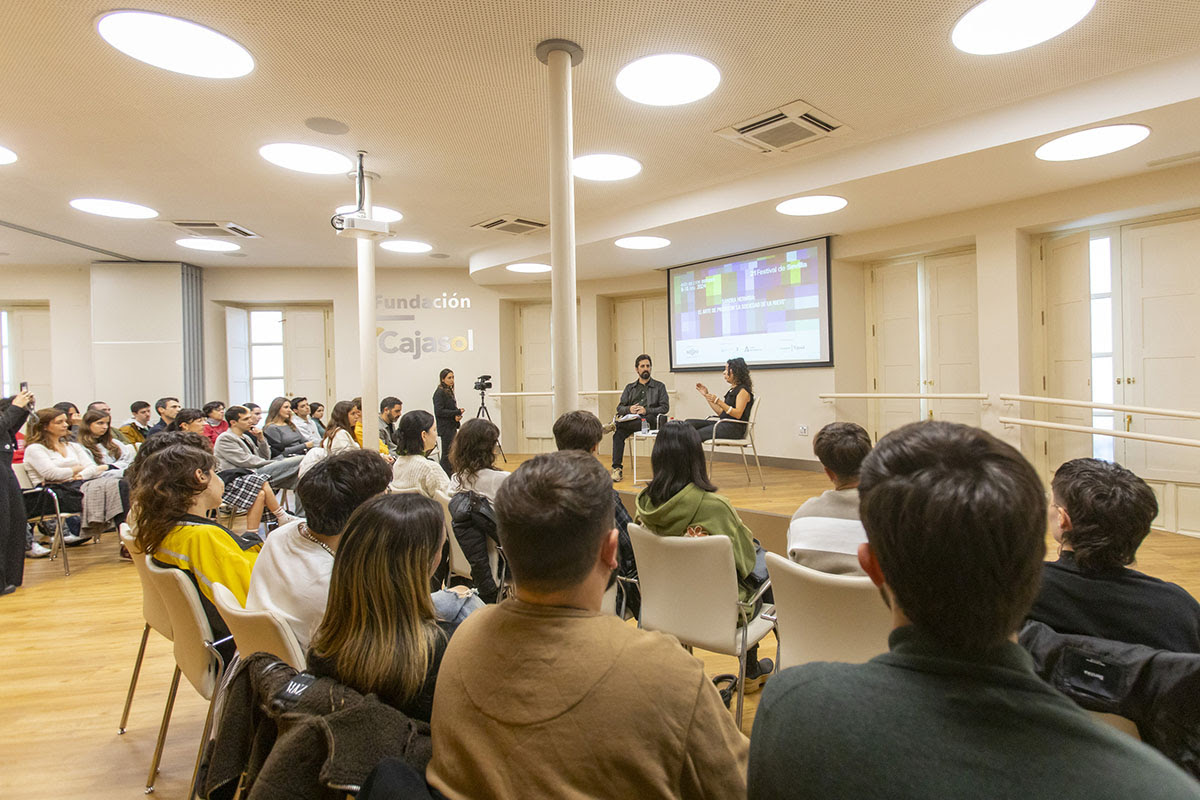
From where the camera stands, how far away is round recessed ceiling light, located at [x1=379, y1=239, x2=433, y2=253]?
8039 mm

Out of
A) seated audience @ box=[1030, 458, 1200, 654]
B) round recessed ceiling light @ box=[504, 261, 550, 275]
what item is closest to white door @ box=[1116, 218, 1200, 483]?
seated audience @ box=[1030, 458, 1200, 654]

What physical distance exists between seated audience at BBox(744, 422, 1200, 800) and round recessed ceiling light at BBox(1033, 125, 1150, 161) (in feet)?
15.5

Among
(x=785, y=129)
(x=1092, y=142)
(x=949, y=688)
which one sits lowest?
(x=949, y=688)

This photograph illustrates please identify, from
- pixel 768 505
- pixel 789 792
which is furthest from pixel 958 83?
pixel 789 792

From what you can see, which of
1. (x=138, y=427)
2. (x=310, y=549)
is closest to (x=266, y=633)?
(x=310, y=549)

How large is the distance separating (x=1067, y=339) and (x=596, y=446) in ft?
17.9

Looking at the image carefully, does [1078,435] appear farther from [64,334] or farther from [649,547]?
[64,334]

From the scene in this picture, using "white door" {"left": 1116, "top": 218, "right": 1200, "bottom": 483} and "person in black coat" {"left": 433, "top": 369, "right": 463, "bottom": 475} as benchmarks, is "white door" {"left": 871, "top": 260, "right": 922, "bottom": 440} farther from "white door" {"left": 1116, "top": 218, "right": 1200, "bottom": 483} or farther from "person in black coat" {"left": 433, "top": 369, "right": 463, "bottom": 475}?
"person in black coat" {"left": 433, "top": 369, "right": 463, "bottom": 475}

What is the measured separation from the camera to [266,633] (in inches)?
58.6

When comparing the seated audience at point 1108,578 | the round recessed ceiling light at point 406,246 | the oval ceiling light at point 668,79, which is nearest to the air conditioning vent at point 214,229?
the round recessed ceiling light at point 406,246

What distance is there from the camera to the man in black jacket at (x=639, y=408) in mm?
6961

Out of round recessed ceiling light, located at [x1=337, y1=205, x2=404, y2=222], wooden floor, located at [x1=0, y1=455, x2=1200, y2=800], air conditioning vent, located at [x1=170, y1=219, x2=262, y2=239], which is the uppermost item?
air conditioning vent, located at [x1=170, y1=219, x2=262, y2=239]

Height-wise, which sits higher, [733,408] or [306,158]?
[306,158]

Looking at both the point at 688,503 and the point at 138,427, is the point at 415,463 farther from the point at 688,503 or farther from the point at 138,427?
the point at 138,427
